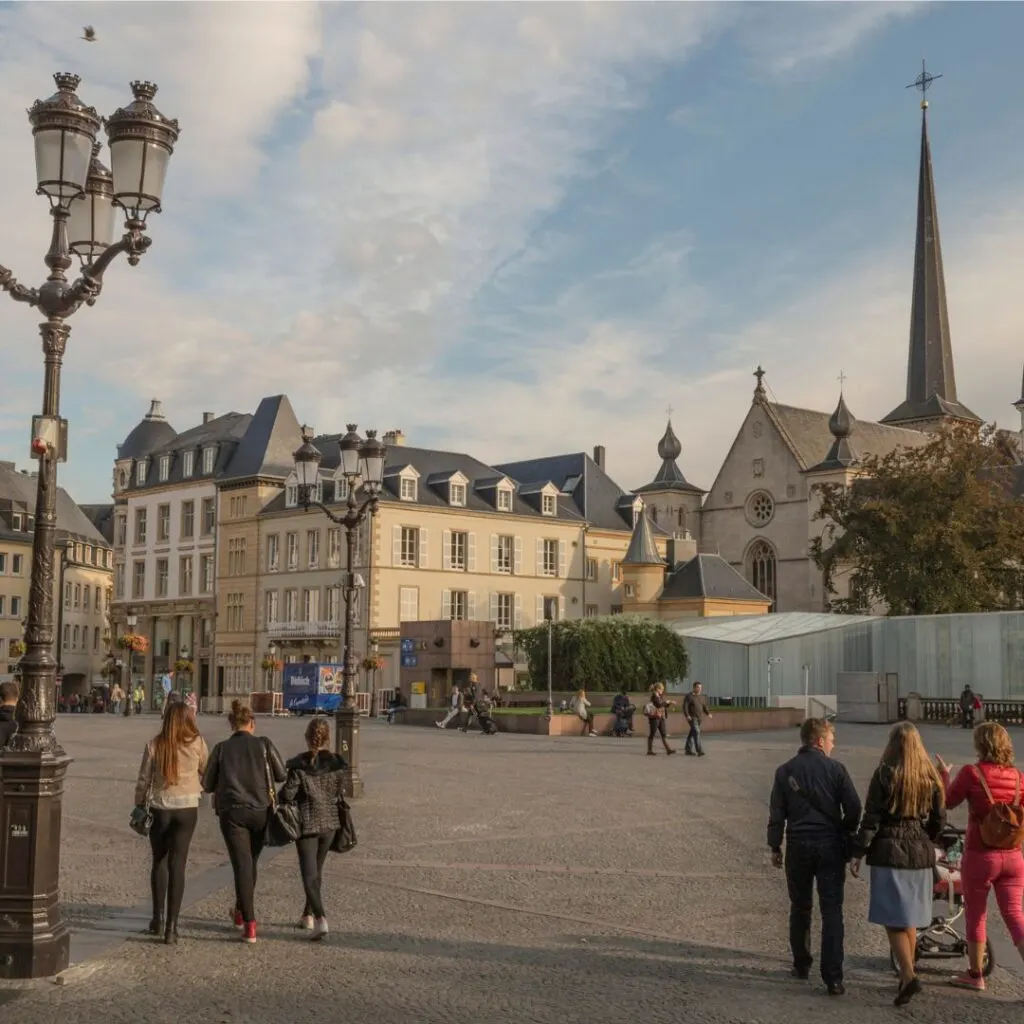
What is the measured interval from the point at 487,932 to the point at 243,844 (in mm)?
1903

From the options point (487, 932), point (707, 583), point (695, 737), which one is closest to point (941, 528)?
point (707, 583)

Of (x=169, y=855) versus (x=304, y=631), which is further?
(x=304, y=631)

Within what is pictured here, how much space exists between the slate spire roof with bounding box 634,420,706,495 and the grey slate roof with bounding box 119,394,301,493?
2932cm

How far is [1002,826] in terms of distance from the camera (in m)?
8.39

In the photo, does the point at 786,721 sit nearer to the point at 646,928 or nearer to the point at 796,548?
the point at 646,928

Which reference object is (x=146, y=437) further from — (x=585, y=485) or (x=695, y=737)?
(x=695, y=737)

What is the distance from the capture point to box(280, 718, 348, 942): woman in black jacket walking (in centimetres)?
982

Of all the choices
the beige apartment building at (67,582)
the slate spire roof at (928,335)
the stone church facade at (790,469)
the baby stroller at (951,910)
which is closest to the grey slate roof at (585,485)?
the stone church facade at (790,469)

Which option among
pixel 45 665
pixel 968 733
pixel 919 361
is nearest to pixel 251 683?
pixel 968 733

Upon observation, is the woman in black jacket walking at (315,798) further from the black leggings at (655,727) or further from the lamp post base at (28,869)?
the black leggings at (655,727)

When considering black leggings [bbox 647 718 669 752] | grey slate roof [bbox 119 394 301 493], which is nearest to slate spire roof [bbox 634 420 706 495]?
grey slate roof [bbox 119 394 301 493]

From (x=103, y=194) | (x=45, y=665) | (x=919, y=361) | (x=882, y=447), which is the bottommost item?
(x=45, y=665)

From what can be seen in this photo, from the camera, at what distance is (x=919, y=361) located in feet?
324

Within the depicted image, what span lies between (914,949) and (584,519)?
2545 inches
